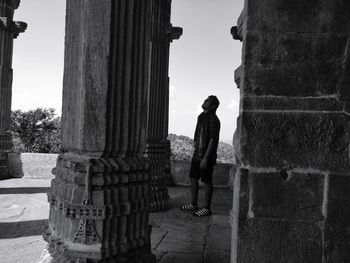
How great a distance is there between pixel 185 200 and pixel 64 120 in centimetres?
476

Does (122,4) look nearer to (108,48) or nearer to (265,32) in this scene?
(108,48)

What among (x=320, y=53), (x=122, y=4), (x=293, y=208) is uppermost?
(x=122, y=4)

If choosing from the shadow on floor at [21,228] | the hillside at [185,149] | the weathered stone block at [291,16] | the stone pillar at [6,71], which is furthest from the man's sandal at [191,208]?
the hillside at [185,149]

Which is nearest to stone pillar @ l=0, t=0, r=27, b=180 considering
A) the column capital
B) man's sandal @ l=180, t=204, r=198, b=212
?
the column capital

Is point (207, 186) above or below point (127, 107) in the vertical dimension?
below

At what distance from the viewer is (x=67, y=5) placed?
3.12 meters

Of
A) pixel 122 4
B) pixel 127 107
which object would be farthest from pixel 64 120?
pixel 122 4

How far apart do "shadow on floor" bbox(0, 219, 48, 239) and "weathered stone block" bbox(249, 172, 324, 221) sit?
12.3 ft

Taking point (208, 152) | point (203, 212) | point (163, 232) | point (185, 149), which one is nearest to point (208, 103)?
point (208, 152)

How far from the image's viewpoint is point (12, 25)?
1040 centimetres

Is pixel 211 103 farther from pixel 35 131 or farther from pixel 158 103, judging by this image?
pixel 35 131

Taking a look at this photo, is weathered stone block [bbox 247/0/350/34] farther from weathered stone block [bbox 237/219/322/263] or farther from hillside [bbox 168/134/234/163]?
hillside [bbox 168/134/234/163]

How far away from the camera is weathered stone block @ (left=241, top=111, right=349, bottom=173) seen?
6.68 feet

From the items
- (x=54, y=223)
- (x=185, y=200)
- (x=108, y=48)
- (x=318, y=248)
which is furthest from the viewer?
(x=185, y=200)
